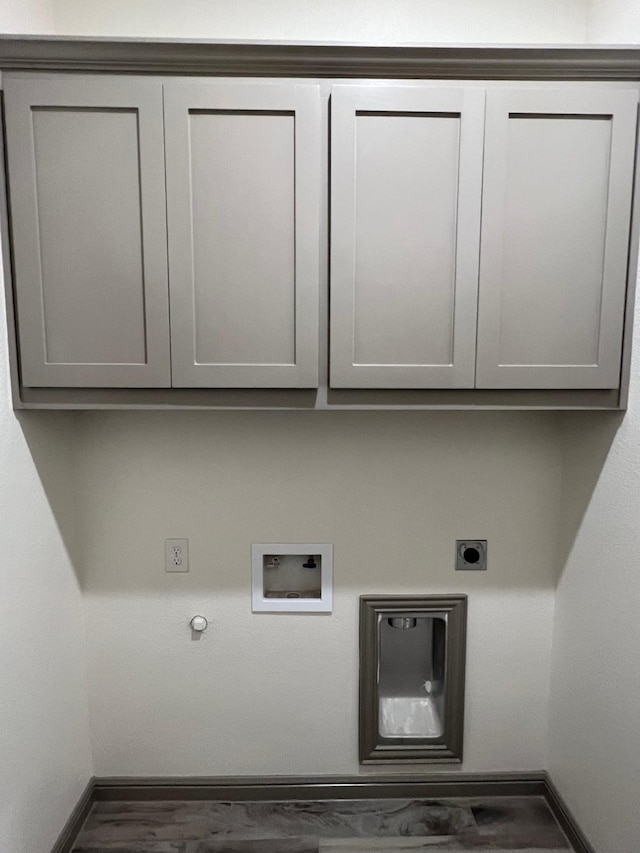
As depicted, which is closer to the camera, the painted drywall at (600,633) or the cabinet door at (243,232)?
the cabinet door at (243,232)

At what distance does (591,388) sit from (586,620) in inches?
28.9

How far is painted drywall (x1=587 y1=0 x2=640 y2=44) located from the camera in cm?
144

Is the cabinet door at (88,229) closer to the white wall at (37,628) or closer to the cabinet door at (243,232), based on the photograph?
the cabinet door at (243,232)

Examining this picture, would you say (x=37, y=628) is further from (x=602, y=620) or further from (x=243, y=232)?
(x=602, y=620)

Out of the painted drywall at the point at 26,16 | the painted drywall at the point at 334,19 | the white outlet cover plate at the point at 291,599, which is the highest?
the painted drywall at the point at 334,19

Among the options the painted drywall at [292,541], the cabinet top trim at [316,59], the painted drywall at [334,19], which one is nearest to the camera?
the cabinet top trim at [316,59]

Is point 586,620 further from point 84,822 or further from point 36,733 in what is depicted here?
point 84,822

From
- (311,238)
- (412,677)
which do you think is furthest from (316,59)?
(412,677)

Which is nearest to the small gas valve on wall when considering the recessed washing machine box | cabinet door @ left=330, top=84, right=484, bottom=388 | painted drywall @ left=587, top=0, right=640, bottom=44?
Answer: the recessed washing machine box

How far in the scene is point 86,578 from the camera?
1.83 m

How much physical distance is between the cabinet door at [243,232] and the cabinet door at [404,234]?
0.08 meters

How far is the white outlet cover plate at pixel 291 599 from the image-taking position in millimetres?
1820

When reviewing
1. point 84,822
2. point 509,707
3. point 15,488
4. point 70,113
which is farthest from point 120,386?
point 509,707

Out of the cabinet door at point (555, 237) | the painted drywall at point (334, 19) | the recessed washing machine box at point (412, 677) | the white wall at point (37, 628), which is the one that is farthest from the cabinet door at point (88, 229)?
the recessed washing machine box at point (412, 677)
